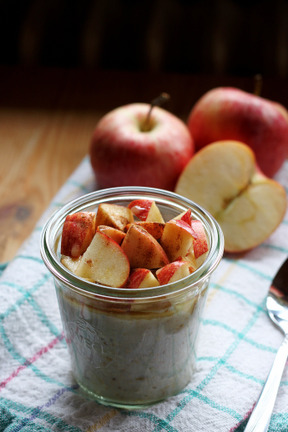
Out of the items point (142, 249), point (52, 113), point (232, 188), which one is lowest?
point (52, 113)

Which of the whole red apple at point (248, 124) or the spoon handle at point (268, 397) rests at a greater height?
the whole red apple at point (248, 124)

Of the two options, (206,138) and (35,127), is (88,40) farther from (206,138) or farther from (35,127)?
(206,138)

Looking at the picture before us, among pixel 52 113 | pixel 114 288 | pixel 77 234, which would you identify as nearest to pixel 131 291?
pixel 114 288

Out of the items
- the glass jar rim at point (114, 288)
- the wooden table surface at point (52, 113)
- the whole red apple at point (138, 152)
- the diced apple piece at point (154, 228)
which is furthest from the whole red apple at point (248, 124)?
the diced apple piece at point (154, 228)

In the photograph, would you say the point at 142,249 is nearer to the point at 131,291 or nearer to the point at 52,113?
the point at 131,291

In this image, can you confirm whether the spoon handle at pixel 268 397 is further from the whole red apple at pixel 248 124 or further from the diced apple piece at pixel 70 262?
the whole red apple at pixel 248 124

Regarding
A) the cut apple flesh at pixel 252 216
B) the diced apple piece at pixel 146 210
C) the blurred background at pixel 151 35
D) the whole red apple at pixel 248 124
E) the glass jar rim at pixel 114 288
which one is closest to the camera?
the glass jar rim at pixel 114 288

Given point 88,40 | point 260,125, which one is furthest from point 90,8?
point 260,125
